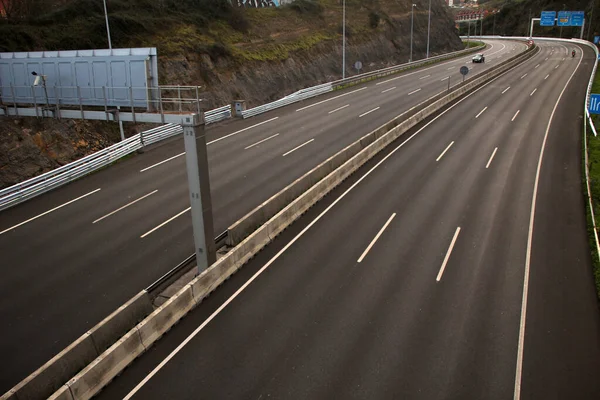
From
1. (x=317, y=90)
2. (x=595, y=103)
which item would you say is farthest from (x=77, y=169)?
(x=595, y=103)

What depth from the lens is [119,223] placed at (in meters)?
18.2

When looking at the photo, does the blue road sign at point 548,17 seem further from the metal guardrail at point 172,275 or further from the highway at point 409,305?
the metal guardrail at point 172,275

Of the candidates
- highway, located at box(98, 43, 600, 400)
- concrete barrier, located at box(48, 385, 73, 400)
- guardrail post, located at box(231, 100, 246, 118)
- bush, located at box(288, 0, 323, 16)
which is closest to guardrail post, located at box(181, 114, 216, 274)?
highway, located at box(98, 43, 600, 400)

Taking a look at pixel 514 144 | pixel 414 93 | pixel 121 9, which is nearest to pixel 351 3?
pixel 414 93

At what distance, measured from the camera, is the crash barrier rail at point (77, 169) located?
68.6 ft

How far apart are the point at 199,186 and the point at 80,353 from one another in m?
5.36

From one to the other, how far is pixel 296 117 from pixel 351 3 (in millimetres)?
45602

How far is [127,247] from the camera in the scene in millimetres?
16344

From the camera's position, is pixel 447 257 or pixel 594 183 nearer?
pixel 447 257

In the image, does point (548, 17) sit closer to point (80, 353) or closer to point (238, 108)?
point (238, 108)

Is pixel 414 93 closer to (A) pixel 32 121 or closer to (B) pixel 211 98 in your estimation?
(B) pixel 211 98

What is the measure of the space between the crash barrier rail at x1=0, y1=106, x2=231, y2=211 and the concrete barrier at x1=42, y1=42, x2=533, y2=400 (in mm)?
12671

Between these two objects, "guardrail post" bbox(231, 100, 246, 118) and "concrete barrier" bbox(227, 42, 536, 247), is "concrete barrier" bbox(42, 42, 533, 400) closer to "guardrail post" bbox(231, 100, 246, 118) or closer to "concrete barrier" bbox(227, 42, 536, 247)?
"concrete barrier" bbox(227, 42, 536, 247)

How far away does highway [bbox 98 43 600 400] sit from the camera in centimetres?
1004
